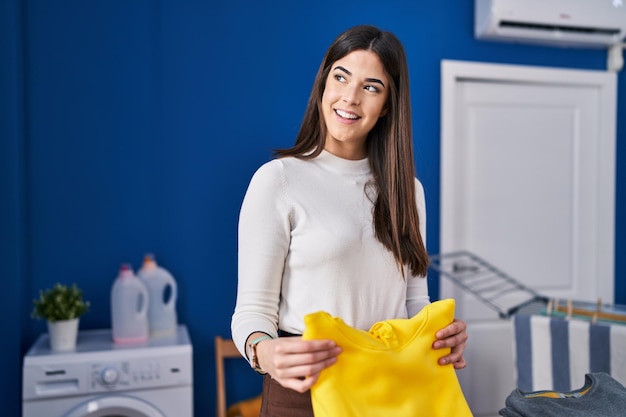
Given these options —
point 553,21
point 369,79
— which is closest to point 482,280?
point 553,21

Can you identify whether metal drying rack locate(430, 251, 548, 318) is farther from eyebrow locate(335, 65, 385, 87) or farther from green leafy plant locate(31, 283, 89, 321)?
eyebrow locate(335, 65, 385, 87)

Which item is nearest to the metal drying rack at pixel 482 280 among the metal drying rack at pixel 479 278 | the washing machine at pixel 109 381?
the metal drying rack at pixel 479 278

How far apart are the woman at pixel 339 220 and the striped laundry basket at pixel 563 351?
3.70 ft

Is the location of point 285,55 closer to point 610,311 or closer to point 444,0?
point 444,0

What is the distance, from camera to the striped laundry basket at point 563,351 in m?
2.18

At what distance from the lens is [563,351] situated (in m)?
2.29

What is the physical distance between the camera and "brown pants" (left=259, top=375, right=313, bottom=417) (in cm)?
122

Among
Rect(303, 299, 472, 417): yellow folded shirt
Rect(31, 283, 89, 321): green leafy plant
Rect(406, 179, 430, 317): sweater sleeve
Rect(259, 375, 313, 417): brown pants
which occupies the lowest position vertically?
Rect(31, 283, 89, 321): green leafy plant

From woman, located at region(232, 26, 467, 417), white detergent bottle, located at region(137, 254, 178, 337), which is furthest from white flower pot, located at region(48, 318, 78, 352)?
woman, located at region(232, 26, 467, 417)

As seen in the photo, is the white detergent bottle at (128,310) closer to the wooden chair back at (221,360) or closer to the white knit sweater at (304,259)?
the wooden chair back at (221,360)

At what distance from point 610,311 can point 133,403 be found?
1.78 m

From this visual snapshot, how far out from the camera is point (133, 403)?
2.50 meters

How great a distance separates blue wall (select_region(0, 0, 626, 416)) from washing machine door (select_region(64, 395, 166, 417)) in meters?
0.44

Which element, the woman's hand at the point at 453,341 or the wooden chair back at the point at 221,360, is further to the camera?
the wooden chair back at the point at 221,360
